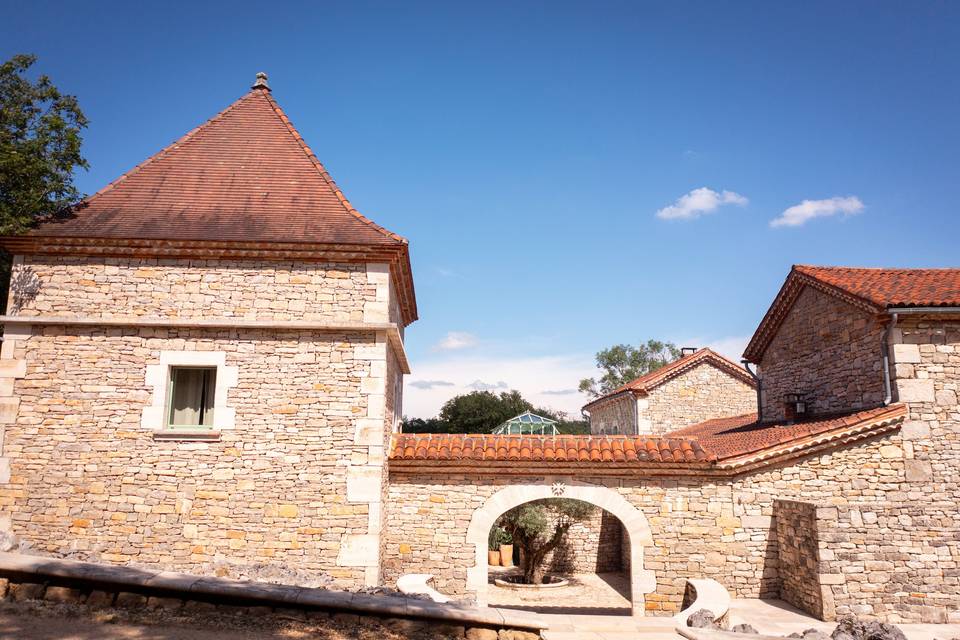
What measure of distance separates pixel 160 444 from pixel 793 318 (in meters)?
13.3

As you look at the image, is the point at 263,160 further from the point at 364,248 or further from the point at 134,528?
the point at 134,528

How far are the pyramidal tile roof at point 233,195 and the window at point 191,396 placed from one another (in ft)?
6.57

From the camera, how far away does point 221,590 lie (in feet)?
19.5

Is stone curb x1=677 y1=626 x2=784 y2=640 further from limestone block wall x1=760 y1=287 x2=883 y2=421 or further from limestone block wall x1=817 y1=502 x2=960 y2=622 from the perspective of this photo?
limestone block wall x1=760 y1=287 x2=883 y2=421

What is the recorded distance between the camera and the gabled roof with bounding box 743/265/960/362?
37.4 feet

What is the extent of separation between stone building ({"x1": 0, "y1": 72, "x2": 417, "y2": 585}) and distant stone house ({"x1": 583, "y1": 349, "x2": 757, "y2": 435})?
51.5 ft

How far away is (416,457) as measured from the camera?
10742mm

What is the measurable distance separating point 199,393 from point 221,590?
4.47 m

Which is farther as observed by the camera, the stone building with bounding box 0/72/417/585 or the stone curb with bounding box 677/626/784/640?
the stone building with bounding box 0/72/417/585

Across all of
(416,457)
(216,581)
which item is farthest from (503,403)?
(216,581)

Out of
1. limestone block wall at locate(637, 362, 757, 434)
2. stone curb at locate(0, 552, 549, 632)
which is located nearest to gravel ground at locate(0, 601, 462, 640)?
stone curb at locate(0, 552, 549, 632)

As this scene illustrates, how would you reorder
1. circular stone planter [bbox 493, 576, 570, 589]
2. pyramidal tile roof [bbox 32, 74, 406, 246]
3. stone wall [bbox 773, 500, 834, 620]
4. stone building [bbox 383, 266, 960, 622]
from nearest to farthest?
stone wall [bbox 773, 500, 834, 620] → pyramidal tile roof [bbox 32, 74, 406, 246] → stone building [bbox 383, 266, 960, 622] → circular stone planter [bbox 493, 576, 570, 589]

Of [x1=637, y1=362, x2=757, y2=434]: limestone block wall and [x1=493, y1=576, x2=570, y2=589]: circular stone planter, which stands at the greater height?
[x1=637, y1=362, x2=757, y2=434]: limestone block wall

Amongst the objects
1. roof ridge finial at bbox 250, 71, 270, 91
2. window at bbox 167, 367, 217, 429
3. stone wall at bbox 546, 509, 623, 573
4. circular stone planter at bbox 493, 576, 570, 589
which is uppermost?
roof ridge finial at bbox 250, 71, 270, 91
